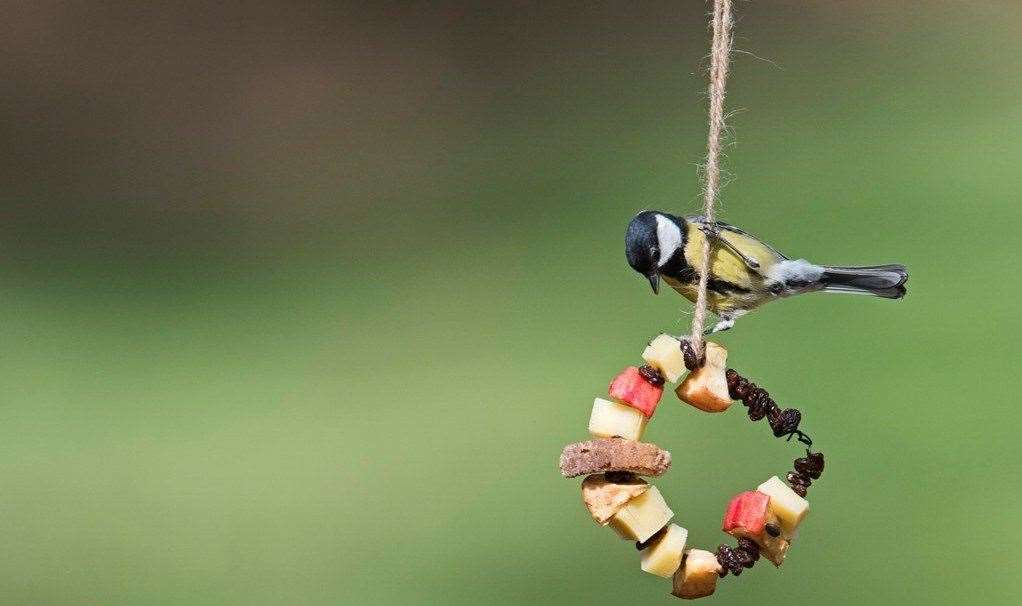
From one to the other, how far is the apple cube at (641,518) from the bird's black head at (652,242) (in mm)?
175

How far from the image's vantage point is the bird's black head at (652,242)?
0.88m

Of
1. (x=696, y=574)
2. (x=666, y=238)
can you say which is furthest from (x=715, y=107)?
(x=696, y=574)

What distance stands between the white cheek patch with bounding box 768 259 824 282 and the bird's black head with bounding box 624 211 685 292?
0.30 ft

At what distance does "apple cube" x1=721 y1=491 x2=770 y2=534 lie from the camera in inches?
31.8

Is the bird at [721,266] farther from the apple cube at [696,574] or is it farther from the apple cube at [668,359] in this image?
the apple cube at [696,574]

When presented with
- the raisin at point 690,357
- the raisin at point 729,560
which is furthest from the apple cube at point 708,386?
the raisin at point 729,560

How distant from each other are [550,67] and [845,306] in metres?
1.32

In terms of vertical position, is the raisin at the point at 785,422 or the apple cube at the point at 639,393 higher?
the apple cube at the point at 639,393

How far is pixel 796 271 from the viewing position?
36.4 inches

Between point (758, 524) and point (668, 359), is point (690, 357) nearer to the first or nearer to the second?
point (668, 359)

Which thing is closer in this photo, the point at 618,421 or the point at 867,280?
the point at 618,421

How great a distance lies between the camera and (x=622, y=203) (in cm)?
295

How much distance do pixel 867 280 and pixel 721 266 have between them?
0.48 feet

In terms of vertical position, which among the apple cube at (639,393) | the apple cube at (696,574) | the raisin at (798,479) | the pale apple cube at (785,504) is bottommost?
the apple cube at (696,574)
